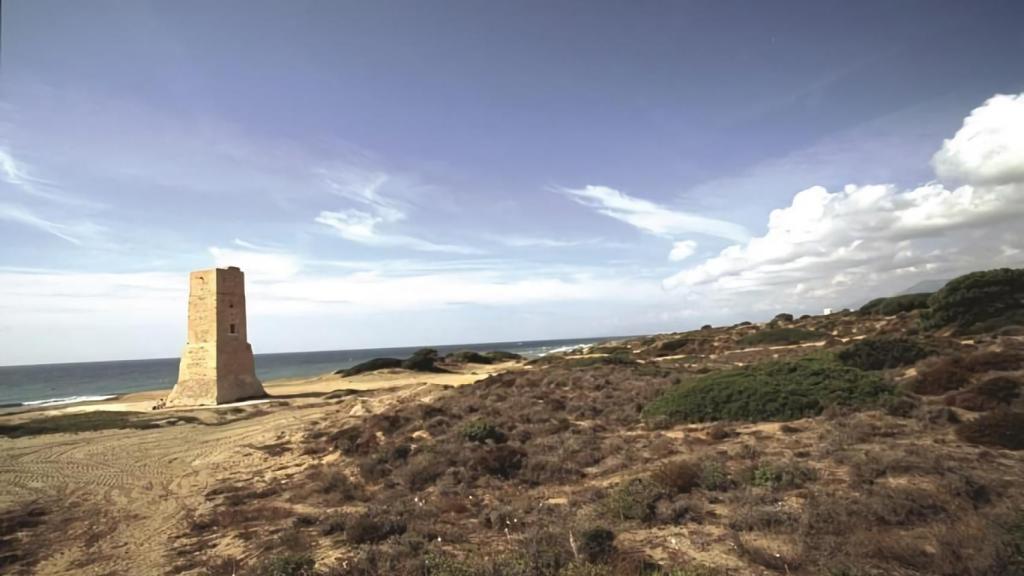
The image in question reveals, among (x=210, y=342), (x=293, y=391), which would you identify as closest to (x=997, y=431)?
(x=210, y=342)

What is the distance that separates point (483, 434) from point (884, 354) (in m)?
15.3

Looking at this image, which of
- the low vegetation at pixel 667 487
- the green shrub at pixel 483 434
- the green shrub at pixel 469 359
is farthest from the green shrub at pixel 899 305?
the green shrub at pixel 483 434

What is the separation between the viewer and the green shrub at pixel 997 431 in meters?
8.70

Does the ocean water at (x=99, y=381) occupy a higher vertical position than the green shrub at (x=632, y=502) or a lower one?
higher

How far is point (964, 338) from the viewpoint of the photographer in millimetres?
24281

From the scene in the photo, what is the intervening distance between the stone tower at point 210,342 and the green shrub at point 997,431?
104ft

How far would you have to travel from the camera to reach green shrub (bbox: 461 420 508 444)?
12.6 meters

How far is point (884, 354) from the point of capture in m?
17.8

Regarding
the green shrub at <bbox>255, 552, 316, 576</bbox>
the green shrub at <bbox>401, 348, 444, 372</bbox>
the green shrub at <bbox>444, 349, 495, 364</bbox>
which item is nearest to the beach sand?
the green shrub at <bbox>255, 552, 316, 576</bbox>

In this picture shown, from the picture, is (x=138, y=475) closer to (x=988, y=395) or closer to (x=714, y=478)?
(x=714, y=478)

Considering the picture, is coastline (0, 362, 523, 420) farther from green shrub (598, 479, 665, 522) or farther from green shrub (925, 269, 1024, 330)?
green shrub (925, 269, 1024, 330)

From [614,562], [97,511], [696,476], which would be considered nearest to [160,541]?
[97,511]

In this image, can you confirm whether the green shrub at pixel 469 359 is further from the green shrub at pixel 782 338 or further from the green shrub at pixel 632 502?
the green shrub at pixel 632 502

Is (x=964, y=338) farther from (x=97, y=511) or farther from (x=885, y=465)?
(x=97, y=511)
